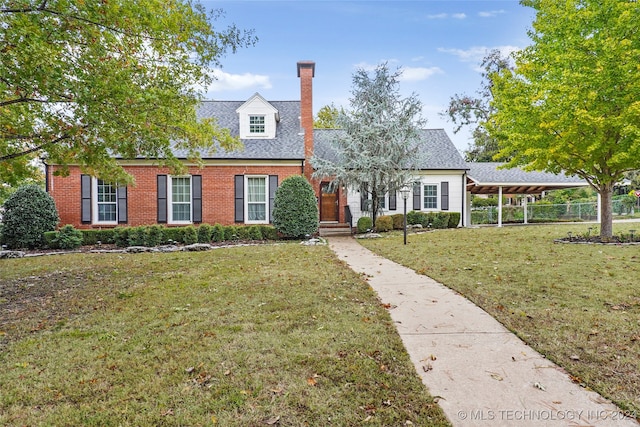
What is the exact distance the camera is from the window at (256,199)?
15.3 m

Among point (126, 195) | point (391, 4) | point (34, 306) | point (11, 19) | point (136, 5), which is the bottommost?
point (34, 306)

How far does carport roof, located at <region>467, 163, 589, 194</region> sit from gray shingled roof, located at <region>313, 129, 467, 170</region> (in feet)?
3.06

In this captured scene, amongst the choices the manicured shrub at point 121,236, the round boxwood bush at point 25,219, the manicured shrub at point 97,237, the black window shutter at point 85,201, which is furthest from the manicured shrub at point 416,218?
the round boxwood bush at point 25,219

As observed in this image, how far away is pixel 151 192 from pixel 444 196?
13.5 metres

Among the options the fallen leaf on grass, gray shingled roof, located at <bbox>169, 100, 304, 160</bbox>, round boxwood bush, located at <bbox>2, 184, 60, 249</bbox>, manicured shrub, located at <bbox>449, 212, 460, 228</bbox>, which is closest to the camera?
the fallen leaf on grass

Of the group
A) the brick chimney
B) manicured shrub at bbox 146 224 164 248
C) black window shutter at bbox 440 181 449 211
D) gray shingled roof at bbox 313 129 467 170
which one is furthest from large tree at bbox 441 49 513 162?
manicured shrub at bbox 146 224 164 248

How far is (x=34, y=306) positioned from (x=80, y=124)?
3003 mm

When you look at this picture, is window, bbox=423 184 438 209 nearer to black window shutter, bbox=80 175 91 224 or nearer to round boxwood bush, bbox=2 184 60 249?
black window shutter, bbox=80 175 91 224

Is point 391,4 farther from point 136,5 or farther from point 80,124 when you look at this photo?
point 80,124

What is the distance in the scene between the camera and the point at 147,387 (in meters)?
2.78

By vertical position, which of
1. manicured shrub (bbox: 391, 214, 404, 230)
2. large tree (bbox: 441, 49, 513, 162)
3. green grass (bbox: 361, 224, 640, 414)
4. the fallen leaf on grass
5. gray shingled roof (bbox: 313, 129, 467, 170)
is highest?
large tree (bbox: 441, 49, 513, 162)

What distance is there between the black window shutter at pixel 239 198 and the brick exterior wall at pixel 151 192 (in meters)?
0.17

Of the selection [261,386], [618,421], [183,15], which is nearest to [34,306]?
[261,386]

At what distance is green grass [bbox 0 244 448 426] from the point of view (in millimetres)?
2469
